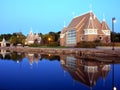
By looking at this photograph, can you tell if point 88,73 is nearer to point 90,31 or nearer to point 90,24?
point 90,31

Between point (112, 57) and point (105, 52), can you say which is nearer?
point (112, 57)

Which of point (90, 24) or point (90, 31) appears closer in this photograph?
point (90, 31)

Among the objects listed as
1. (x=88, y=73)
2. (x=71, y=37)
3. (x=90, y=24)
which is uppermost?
(x=90, y=24)

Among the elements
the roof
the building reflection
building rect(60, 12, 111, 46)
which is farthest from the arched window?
the building reflection

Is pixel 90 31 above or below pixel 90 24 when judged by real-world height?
below

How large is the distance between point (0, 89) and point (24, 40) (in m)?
119

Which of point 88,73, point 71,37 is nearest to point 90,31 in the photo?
point 71,37

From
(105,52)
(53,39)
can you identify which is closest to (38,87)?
(105,52)

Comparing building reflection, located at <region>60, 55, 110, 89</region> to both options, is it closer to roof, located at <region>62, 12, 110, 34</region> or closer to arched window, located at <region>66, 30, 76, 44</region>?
roof, located at <region>62, 12, 110, 34</region>

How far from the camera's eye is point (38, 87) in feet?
60.2

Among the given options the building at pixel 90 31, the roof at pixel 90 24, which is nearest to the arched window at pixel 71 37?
the building at pixel 90 31

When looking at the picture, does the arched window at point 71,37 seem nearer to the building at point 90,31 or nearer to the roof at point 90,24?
the building at point 90,31

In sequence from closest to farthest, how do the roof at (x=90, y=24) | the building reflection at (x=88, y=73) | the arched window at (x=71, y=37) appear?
the building reflection at (x=88, y=73) → the roof at (x=90, y=24) → the arched window at (x=71, y=37)

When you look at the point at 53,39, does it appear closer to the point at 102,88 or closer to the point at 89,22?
the point at 89,22
